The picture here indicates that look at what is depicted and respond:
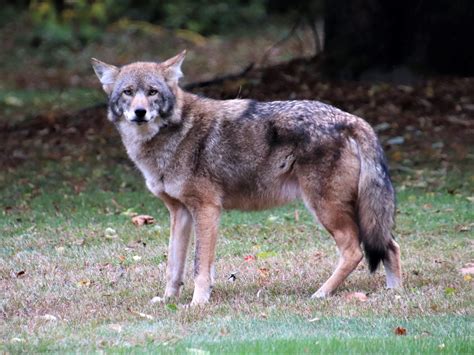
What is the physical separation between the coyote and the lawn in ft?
1.21

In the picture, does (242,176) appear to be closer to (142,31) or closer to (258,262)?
(258,262)

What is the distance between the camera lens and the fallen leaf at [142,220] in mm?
11780

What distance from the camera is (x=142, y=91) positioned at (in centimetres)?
819

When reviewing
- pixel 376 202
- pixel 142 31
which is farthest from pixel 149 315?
pixel 142 31

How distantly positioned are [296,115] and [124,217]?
463cm

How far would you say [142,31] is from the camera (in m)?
32.1

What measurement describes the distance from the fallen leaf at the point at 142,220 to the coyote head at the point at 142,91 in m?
3.47

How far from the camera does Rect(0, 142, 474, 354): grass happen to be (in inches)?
263

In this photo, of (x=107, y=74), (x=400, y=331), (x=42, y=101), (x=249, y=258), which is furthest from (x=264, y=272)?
(x=42, y=101)

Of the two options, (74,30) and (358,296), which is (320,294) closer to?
(358,296)

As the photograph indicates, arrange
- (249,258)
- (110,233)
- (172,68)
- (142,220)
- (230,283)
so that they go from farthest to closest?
(142,220), (110,233), (249,258), (230,283), (172,68)

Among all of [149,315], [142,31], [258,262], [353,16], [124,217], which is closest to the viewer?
[149,315]

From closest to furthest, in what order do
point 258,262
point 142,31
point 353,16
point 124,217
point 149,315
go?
point 149,315, point 258,262, point 124,217, point 353,16, point 142,31

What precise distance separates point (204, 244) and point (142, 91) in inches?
52.9
